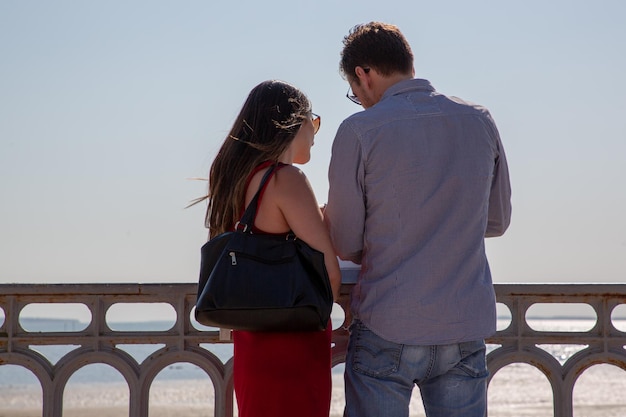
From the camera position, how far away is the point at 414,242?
9.09 feet

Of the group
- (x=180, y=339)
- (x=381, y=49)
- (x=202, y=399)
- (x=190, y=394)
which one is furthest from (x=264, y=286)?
(x=190, y=394)

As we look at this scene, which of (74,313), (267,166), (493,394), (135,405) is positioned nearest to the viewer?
(267,166)

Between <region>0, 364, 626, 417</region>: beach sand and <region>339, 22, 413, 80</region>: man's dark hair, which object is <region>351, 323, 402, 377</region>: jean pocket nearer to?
<region>339, 22, 413, 80</region>: man's dark hair

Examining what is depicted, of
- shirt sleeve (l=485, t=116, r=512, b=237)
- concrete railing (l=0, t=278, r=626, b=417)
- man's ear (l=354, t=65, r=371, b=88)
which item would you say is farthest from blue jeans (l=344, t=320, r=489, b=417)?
man's ear (l=354, t=65, r=371, b=88)

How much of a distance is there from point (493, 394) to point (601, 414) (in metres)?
5.49

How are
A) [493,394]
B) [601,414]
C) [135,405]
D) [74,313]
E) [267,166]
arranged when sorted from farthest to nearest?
[74,313], [493,394], [601,414], [135,405], [267,166]

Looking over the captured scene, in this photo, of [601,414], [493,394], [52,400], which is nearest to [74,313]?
[493,394]

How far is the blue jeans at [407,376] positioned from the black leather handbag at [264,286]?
0.58ft

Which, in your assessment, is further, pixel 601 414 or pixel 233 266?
pixel 601 414

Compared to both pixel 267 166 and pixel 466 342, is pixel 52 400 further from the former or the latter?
pixel 466 342

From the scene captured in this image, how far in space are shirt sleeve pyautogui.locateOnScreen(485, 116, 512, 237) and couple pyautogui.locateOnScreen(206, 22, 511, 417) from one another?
0.01 meters

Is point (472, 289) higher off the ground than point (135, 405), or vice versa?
point (472, 289)

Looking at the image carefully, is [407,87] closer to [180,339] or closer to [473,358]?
[473,358]

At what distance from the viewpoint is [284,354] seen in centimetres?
287
